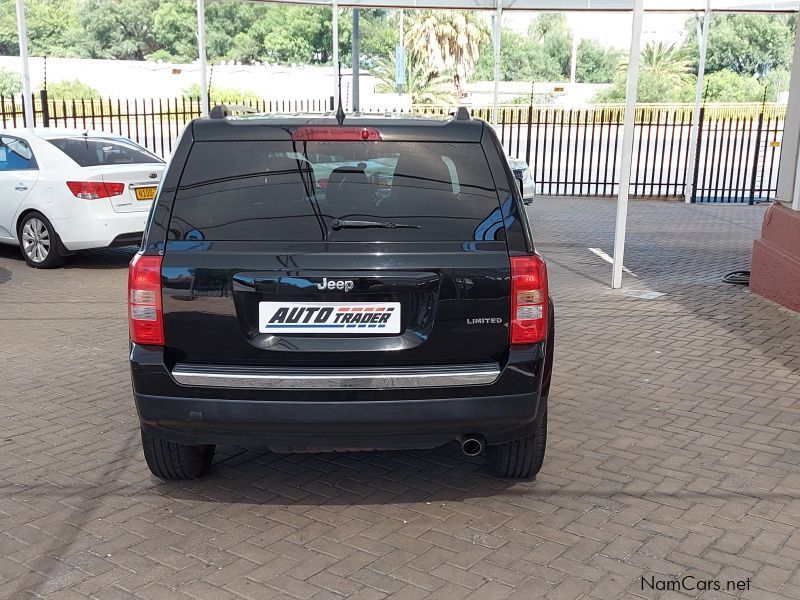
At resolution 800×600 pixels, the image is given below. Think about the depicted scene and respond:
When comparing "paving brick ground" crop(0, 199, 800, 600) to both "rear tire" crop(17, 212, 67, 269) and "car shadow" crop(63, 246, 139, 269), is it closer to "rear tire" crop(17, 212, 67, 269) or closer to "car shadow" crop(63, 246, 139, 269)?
"rear tire" crop(17, 212, 67, 269)

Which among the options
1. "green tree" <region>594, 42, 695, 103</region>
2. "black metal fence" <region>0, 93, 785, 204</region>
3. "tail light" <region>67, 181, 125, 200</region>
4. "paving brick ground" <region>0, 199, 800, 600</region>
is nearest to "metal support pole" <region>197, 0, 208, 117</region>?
"black metal fence" <region>0, 93, 785, 204</region>

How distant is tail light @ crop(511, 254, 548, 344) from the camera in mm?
3570

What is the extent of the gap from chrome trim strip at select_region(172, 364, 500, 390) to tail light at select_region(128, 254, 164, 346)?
25cm

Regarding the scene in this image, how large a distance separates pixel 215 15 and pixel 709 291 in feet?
215

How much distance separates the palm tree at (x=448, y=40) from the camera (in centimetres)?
5153

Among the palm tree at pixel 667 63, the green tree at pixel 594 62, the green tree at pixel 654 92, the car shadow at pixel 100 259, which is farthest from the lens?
the green tree at pixel 594 62

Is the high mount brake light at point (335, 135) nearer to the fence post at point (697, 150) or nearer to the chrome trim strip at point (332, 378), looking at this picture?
the chrome trim strip at point (332, 378)

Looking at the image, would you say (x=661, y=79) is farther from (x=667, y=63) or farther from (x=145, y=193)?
(x=145, y=193)

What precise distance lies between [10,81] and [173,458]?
171ft

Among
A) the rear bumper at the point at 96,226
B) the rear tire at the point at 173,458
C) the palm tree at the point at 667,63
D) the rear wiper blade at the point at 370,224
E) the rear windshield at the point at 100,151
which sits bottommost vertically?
the rear tire at the point at 173,458

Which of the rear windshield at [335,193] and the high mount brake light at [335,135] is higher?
the high mount brake light at [335,135]

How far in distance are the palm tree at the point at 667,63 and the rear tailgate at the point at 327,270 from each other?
A: 5570cm

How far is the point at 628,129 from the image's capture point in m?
8.73

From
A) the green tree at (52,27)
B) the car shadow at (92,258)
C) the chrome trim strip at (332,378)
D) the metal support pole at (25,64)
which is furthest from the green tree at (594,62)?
the chrome trim strip at (332,378)
